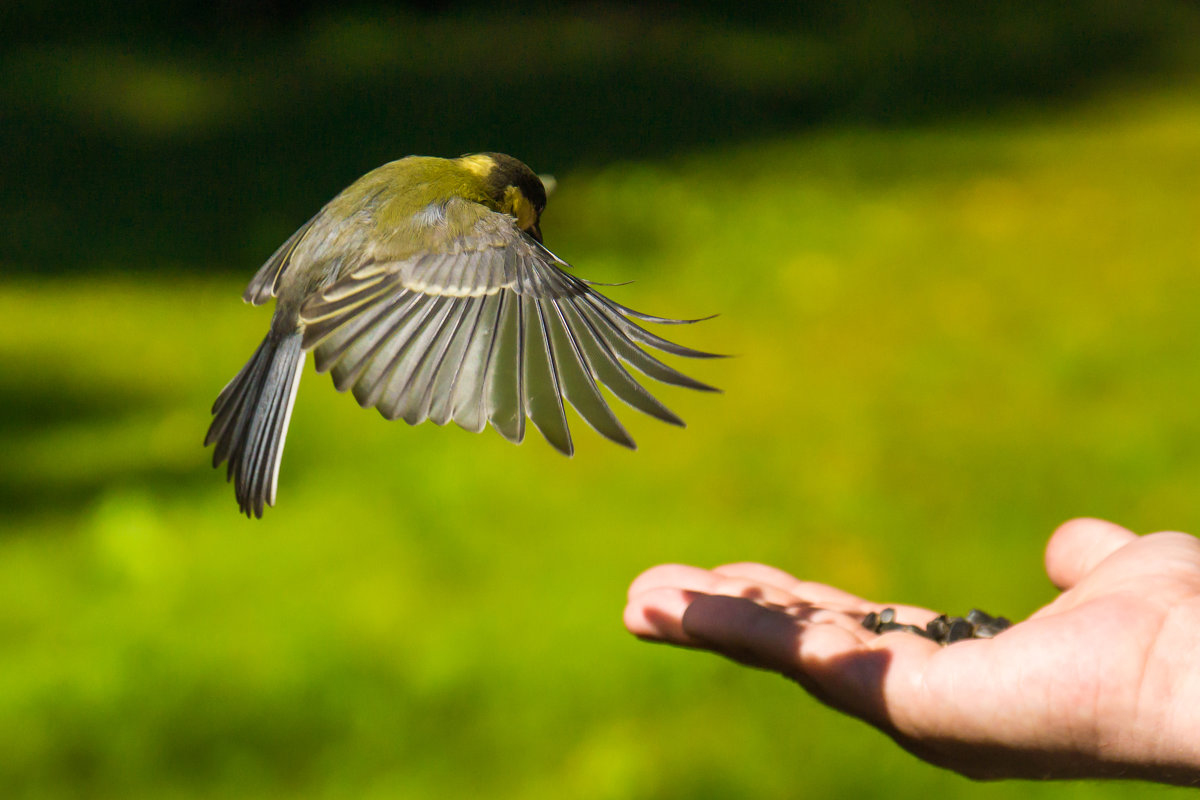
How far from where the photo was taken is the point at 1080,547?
7.68ft

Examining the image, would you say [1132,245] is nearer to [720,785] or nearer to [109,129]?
[720,785]

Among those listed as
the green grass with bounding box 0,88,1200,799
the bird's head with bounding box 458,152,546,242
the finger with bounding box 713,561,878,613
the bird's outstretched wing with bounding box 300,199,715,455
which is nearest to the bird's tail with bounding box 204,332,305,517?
the bird's outstretched wing with bounding box 300,199,715,455

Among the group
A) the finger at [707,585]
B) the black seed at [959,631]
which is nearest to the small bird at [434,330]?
the finger at [707,585]

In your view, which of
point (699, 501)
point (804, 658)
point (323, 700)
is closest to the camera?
point (804, 658)

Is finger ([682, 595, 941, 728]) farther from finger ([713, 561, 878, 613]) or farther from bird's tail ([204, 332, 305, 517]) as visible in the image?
bird's tail ([204, 332, 305, 517])

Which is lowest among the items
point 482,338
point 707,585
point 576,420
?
point 707,585

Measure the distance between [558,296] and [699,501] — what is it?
2.04 meters

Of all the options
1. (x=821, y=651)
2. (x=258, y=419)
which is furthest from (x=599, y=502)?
(x=821, y=651)

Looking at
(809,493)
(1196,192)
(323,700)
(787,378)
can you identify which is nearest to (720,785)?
(323,700)

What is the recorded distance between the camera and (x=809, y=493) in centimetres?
404

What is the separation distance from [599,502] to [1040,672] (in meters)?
2.28

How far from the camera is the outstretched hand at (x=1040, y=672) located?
182 centimetres

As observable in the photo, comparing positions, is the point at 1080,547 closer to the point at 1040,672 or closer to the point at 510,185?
the point at 1040,672

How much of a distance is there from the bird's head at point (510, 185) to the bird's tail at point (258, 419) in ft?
1.78
